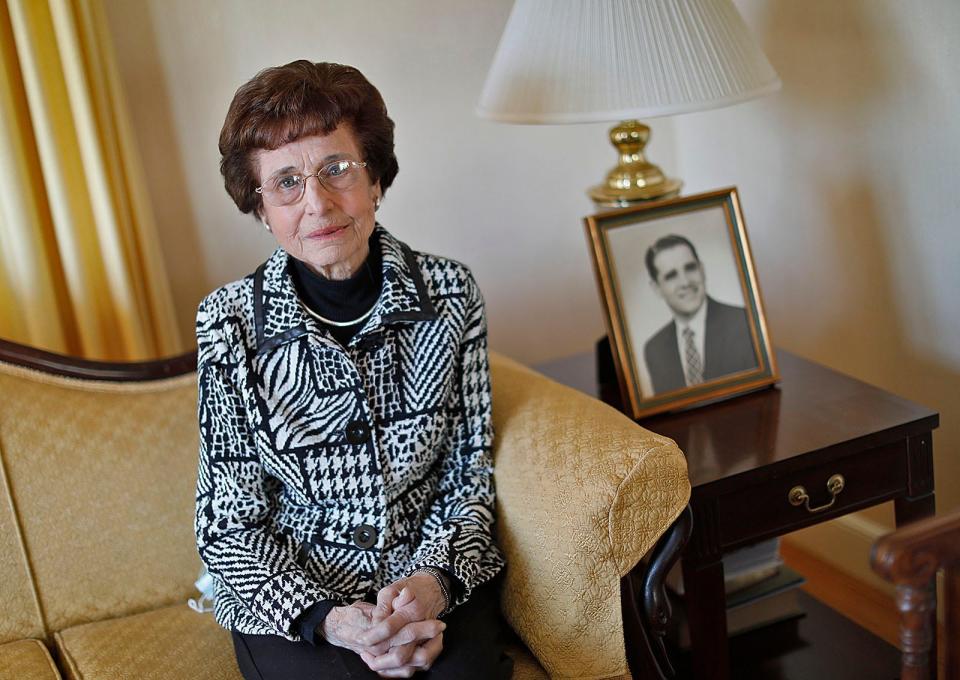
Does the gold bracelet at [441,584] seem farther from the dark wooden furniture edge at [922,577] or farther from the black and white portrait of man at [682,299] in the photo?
the dark wooden furniture edge at [922,577]

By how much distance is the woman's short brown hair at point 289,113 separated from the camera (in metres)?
1.45

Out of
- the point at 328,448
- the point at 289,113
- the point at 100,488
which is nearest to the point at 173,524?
the point at 100,488

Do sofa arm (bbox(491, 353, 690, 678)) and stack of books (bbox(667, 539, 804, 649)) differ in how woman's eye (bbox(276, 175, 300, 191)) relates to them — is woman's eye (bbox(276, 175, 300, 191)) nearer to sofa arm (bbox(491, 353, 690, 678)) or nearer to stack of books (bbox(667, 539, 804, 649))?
sofa arm (bbox(491, 353, 690, 678))

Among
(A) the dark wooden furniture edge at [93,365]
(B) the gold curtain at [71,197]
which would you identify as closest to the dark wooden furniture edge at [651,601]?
(A) the dark wooden furniture edge at [93,365]

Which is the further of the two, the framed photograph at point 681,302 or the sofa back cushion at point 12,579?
the framed photograph at point 681,302

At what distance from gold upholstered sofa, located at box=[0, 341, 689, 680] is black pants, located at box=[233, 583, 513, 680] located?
0.07 meters

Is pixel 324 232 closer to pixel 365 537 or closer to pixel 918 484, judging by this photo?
pixel 365 537

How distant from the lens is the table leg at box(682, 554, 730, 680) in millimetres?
1604

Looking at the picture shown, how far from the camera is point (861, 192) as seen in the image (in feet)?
6.63

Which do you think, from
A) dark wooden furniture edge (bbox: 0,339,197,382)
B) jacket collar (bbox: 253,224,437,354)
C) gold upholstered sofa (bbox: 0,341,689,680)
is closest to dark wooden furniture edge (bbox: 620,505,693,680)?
gold upholstered sofa (bbox: 0,341,689,680)

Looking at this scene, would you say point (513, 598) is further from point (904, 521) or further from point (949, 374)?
point (949, 374)

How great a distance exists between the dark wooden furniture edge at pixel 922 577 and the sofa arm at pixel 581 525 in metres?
0.45

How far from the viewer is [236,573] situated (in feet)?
4.82

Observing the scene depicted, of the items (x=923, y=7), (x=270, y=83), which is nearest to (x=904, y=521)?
(x=923, y=7)
